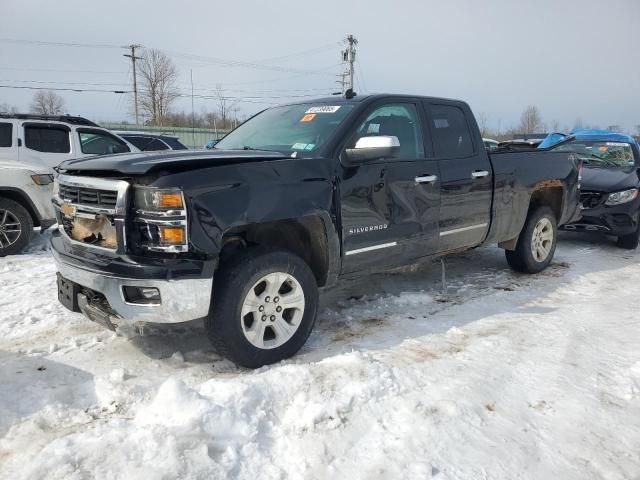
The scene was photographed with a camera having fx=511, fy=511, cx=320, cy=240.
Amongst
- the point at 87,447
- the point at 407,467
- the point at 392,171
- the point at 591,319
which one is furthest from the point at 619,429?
the point at 87,447

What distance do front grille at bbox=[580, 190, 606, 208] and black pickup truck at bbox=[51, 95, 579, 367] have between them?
356cm

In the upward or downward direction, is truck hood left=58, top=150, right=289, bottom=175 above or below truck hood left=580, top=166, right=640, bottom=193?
above

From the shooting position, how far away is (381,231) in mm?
3975

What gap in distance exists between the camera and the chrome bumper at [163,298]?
9.61 ft

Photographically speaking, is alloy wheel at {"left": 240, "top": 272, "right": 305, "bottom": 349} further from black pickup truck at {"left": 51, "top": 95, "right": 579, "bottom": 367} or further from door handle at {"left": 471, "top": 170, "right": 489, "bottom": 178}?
door handle at {"left": 471, "top": 170, "right": 489, "bottom": 178}

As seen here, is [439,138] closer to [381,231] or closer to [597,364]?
[381,231]

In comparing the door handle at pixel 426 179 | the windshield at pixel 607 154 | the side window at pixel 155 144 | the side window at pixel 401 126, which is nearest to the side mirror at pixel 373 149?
the side window at pixel 401 126

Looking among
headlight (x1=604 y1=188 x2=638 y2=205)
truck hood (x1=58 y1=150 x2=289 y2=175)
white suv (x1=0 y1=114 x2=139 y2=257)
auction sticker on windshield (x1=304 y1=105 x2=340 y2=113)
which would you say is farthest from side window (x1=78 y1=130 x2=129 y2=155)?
headlight (x1=604 y1=188 x2=638 y2=205)

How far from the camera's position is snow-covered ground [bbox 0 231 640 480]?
234 centimetres

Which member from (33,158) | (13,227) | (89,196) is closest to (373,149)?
(89,196)

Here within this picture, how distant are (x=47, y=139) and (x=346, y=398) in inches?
273

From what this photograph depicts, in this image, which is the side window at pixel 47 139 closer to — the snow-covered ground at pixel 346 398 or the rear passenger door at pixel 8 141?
the rear passenger door at pixel 8 141

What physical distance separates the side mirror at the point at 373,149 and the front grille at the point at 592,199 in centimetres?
507

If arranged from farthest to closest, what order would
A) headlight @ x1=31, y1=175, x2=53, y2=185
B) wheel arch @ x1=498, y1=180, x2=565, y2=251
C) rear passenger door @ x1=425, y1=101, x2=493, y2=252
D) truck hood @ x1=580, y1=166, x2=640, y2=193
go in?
truck hood @ x1=580, y1=166, x2=640, y2=193, headlight @ x1=31, y1=175, x2=53, y2=185, wheel arch @ x1=498, y1=180, x2=565, y2=251, rear passenger door @ x1=425, y1=101, x2=493, y2=252
